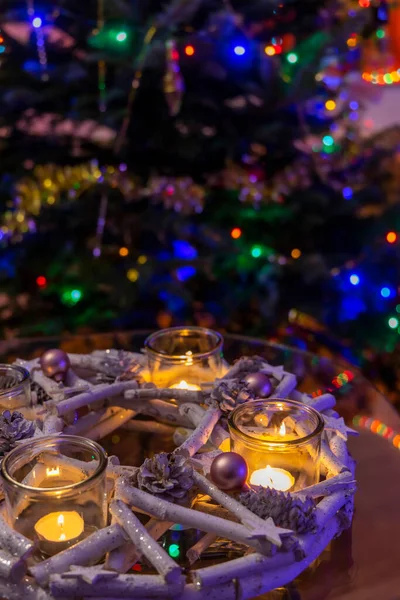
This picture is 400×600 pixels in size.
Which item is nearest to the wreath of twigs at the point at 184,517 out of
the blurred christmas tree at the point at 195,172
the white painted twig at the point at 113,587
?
the white painted twig at the point at 113,587

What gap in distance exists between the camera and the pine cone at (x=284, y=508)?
597 mm

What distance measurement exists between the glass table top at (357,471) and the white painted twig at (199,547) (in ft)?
0.25

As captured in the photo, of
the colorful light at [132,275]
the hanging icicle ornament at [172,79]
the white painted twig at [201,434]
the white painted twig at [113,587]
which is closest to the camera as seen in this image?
the white painted twig at [113,587]

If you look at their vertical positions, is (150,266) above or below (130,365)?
below

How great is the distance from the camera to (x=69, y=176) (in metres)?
1.87

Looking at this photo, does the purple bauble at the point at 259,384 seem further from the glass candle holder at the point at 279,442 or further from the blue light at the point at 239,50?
the blue light at the point at 239,50

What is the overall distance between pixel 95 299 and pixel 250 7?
0.99 metres

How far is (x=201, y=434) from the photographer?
2.49ft

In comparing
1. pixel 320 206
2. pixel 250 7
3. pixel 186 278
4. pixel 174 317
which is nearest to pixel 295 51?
pixel 250 7

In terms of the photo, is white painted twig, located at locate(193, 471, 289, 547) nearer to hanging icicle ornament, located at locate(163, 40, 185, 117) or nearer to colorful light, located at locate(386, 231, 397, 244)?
hanging icicle ornament, located at locate(163, 40, 185, 117)

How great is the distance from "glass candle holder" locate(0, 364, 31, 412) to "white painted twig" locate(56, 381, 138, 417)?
0.19 feet

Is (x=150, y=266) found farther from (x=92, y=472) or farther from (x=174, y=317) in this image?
(x=92, y=472)

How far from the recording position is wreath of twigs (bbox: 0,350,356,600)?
533mm

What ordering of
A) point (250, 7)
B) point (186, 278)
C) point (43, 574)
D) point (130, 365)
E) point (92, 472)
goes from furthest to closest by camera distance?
point (186, 278)
point (250, 7)
point (130, 365)
point (92, 472)
point (43, 574)
